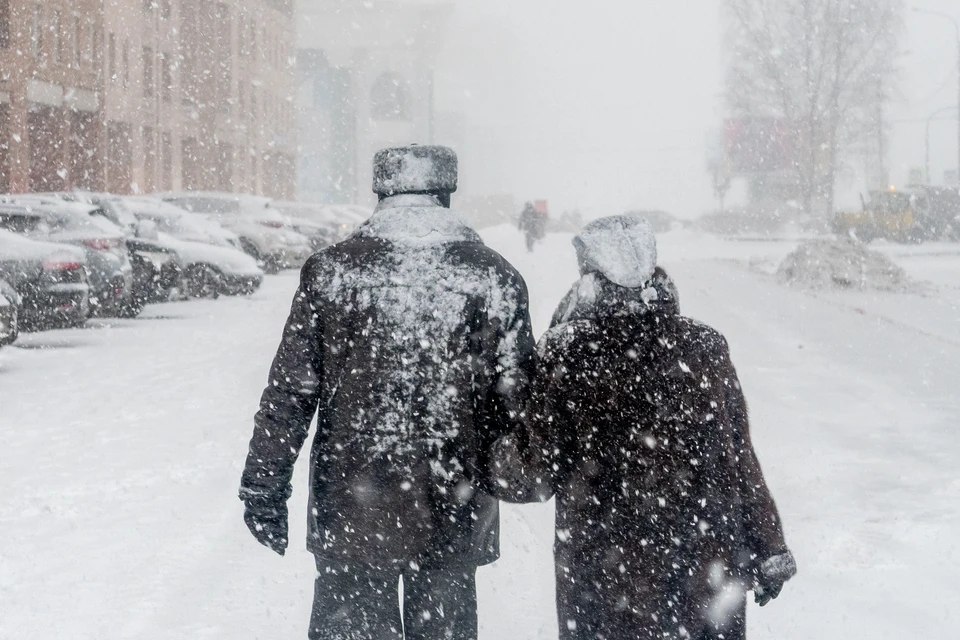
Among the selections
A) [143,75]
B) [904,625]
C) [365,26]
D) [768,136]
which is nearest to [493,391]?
[904,625]

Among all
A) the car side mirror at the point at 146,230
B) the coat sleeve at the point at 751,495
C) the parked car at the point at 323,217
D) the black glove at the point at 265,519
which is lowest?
the black glove at the point at 265,519

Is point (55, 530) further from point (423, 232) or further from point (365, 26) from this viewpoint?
point (365, 26)

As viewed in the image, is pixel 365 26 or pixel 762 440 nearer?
pixel 762 440

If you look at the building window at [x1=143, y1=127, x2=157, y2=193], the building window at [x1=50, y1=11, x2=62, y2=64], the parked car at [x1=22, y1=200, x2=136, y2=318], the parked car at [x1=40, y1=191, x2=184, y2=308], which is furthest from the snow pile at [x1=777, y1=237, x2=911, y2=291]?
the building window at [x1=143, y1=127, x2=157, y2=193]

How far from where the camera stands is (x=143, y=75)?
132 feet

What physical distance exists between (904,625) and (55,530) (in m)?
3.77

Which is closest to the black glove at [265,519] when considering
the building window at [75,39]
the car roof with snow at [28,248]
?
the car roof with snow at [28,248]

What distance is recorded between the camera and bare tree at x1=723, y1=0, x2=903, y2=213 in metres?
49.2

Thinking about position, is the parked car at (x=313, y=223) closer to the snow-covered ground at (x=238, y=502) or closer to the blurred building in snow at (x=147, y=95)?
the blurred building in snow at (x=147, y=95)

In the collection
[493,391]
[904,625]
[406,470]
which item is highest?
[493,391]

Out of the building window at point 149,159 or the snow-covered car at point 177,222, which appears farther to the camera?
the building window at point 149,159

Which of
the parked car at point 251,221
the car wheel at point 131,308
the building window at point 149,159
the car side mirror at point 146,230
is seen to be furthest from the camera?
the building window at point 149,159

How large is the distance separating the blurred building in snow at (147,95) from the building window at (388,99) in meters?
9.07

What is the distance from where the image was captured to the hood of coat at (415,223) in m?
2.77
